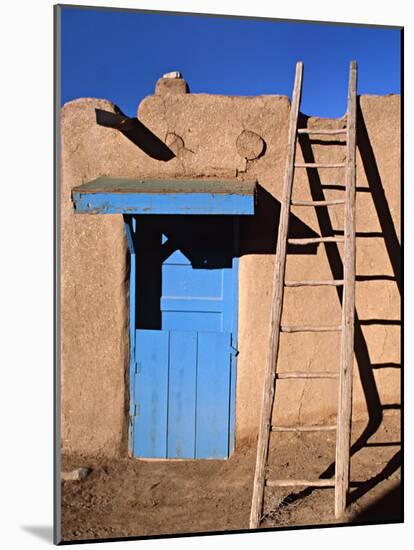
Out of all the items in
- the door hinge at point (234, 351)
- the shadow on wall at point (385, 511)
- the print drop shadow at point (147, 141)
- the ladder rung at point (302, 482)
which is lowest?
the shadow on wall at point (385, 511)

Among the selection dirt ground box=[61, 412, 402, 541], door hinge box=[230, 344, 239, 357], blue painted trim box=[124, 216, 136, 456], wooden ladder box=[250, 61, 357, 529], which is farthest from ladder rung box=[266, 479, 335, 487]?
blue painted trim box=[124, 216, 136, 456]

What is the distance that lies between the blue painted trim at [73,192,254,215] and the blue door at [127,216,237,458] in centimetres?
62

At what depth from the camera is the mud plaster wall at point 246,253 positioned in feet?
15.4

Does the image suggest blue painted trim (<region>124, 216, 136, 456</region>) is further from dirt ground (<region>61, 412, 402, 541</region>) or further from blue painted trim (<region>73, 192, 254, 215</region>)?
blue painted trim (<region>73, 192, 254, 215</region>)

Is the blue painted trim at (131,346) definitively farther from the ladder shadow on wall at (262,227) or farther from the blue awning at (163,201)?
the ladder shadow on wall at (262,227)

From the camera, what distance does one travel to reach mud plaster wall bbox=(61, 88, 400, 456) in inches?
185

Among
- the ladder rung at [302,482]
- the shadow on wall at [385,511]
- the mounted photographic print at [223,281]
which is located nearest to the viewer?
the ladder rung at [302,482]

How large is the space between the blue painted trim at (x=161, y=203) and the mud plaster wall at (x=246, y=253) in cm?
58

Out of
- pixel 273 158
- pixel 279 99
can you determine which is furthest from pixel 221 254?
pixel 279 99

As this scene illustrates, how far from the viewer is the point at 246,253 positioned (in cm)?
471

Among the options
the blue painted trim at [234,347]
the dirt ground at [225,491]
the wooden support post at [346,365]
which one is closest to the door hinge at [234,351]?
the blue painted trim at [234,347]

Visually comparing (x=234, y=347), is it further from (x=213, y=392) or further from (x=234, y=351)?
(x=213, y=392)

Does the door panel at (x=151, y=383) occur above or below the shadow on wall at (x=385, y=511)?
above

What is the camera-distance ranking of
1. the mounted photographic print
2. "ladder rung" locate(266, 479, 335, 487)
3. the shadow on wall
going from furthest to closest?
1. the mounted photographic print
2. the shadow on wall
3. "ladder rung" locate(266, 479, 335, 487)
